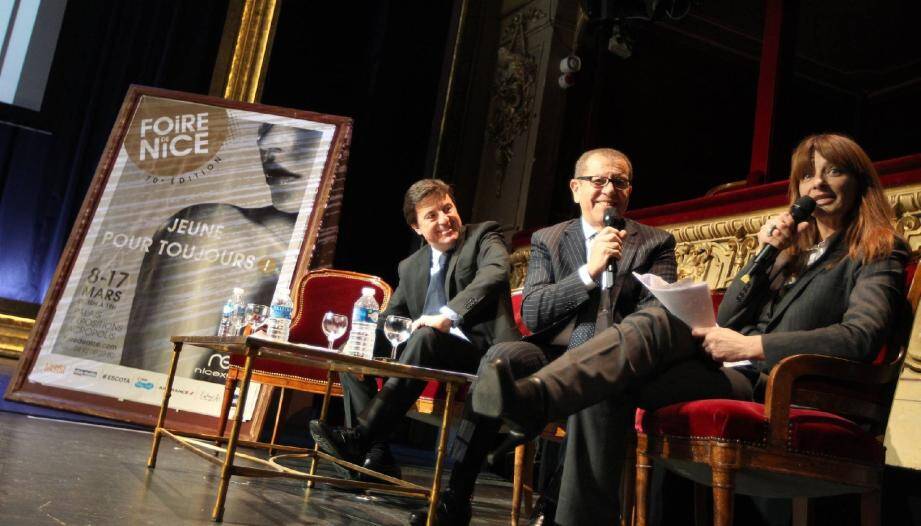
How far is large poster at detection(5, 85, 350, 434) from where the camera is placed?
3.54 m

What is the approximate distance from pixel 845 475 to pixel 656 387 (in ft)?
1.37

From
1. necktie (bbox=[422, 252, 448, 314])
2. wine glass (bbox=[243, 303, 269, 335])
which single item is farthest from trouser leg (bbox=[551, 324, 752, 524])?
wine glass (bbox=[243, 303, 269, 335])

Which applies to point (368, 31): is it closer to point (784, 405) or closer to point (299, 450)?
point (299, 450)

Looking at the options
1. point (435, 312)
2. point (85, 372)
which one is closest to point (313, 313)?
point (435, 312)

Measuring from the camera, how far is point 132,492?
1.92m

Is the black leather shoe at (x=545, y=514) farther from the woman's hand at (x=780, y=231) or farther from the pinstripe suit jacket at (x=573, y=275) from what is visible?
the woman's hand at (x=780, y=231)

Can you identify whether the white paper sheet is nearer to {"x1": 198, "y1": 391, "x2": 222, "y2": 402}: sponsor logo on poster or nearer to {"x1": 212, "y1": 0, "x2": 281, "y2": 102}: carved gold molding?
{"x1": 198, "y1": 391, "x2": 222, "y2": 402}: sponsor logo on poster

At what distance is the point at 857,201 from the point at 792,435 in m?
0.66

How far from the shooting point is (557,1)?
17.6ft

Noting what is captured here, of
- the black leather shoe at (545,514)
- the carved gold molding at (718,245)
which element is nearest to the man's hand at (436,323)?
the black leather shoe at (545,514)

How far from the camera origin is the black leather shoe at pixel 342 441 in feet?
7.63

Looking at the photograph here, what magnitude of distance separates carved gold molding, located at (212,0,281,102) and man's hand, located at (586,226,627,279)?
380 cm

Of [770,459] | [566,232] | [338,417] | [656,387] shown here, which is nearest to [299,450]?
[566,232]

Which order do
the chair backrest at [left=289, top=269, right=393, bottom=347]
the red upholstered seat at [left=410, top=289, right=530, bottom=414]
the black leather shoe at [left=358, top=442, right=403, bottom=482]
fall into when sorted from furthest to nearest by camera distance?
the chair backrest at [left=289, top=269, right=393, bottom=347]
the black leather shoe at [left=358, top=442, right=403, bottom=482]
the red upholstered seat at [left=410, top=289, right=530, bottom=414]
